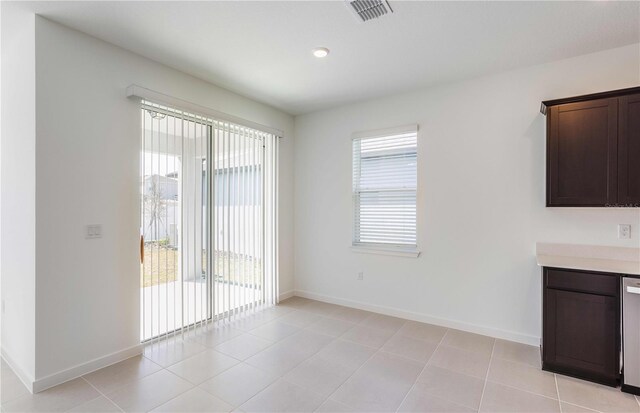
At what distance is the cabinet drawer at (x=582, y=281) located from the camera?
8.00 feet

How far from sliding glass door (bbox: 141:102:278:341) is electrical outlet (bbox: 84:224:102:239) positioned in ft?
1.23

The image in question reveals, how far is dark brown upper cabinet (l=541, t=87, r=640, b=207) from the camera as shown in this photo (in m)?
2.60

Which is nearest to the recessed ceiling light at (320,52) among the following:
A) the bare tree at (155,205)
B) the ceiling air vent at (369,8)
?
the ceiling air vent at (369,8)

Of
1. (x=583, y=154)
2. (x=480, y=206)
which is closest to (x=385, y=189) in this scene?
(x=480, y=206)

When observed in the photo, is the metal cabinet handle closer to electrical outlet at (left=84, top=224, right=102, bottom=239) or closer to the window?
the window

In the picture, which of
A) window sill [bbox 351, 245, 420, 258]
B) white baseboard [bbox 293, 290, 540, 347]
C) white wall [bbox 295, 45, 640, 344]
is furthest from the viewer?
window sill [bbox 351, 245, 420, 258]

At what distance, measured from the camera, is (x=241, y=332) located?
3.50 meters

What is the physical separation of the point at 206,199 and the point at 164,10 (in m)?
1.90

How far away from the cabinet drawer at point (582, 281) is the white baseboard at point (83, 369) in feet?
12.1

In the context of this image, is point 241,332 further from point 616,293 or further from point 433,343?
point 616,293

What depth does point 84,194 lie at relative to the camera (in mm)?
2635

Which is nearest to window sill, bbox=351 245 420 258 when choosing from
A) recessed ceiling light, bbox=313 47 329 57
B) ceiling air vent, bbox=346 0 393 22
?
recessed ceiling light, bbox=313 47 329 57

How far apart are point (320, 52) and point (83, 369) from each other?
11.0ft

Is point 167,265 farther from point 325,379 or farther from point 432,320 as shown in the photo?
point 432,320
